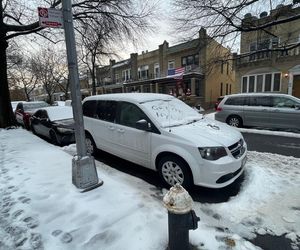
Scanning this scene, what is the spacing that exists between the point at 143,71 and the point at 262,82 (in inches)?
688

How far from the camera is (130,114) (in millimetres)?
4793

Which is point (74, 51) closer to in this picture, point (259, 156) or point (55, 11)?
point (55, 11)

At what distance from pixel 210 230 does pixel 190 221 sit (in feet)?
2.39

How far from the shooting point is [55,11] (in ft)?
10.8

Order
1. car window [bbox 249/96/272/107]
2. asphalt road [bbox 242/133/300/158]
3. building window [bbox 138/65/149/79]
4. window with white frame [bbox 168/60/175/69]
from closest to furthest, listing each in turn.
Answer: asphalt road [bbox 242/133/300/158], car window [bbox 249/96/272/107], window with white frame [bbox 168/60/175/69], building window [bbox 138/65/149/79]

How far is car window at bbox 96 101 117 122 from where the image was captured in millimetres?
5262

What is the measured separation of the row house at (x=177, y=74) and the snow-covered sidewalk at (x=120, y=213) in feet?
47.4

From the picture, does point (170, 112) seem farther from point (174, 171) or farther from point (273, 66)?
point (273, 66)

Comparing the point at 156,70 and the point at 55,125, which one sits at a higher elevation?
the point at 156,70

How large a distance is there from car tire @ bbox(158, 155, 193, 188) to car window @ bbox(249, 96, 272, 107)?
751 cm

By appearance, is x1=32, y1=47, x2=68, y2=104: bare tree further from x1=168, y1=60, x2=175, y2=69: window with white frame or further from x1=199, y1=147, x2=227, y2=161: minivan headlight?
x1=199, y1=147, x2=227, y2=161: minivan headlight

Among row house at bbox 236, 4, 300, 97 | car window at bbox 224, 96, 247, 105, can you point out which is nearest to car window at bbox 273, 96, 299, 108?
car window at bbox 224, 96, 247, 105

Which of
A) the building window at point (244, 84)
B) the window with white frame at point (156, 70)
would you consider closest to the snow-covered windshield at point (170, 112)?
the building window at point (244, 84)

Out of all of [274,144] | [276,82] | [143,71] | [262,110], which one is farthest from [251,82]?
[143,71]
